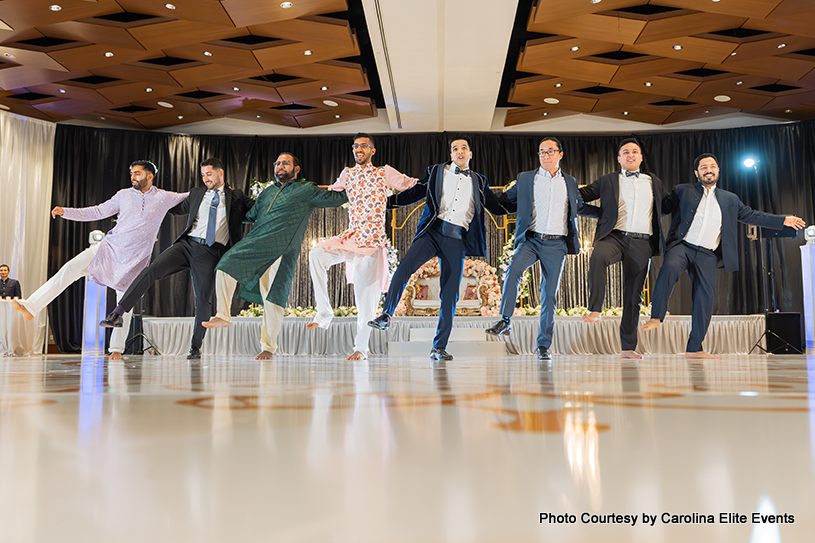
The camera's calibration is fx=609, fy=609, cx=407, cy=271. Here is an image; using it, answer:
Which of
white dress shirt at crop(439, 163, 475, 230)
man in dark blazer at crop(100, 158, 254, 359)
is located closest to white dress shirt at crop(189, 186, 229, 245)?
man in dark blazer at crop(100, 158, 254, 359)

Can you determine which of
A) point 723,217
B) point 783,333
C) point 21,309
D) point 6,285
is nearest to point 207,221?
point 21,309

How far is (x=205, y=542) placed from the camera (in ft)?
→ 0.85

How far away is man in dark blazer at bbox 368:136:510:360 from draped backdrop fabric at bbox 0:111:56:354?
8434 mm

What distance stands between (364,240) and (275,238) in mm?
613

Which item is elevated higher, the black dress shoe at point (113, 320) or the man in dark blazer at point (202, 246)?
the man in dark blazer at point (202, 246)

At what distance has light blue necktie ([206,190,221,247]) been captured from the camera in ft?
13.9

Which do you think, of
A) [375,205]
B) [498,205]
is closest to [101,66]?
[375,205]

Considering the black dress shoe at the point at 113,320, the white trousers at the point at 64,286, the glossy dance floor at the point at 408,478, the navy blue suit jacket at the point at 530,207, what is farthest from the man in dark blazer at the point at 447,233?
the glossy dance floor at the point at 408,478

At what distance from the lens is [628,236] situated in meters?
3.99

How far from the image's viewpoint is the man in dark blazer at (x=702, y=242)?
4059 mm

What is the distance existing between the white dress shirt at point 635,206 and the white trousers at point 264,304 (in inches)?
93.3

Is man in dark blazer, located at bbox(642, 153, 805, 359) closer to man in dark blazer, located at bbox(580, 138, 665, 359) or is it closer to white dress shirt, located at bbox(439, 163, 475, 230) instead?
man in dark blazer, located at bbox(580, 138, 665, 359)

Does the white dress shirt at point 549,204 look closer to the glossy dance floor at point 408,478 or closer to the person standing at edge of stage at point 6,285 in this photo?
the glossy dance floor at point 408,478

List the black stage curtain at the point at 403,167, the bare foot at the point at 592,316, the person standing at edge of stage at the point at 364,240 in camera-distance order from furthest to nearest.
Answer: the black stage curtain at the point at 403,167 < the person standing at edge of stage at the point at 364,240 < the bare foot at the point at 592,316
